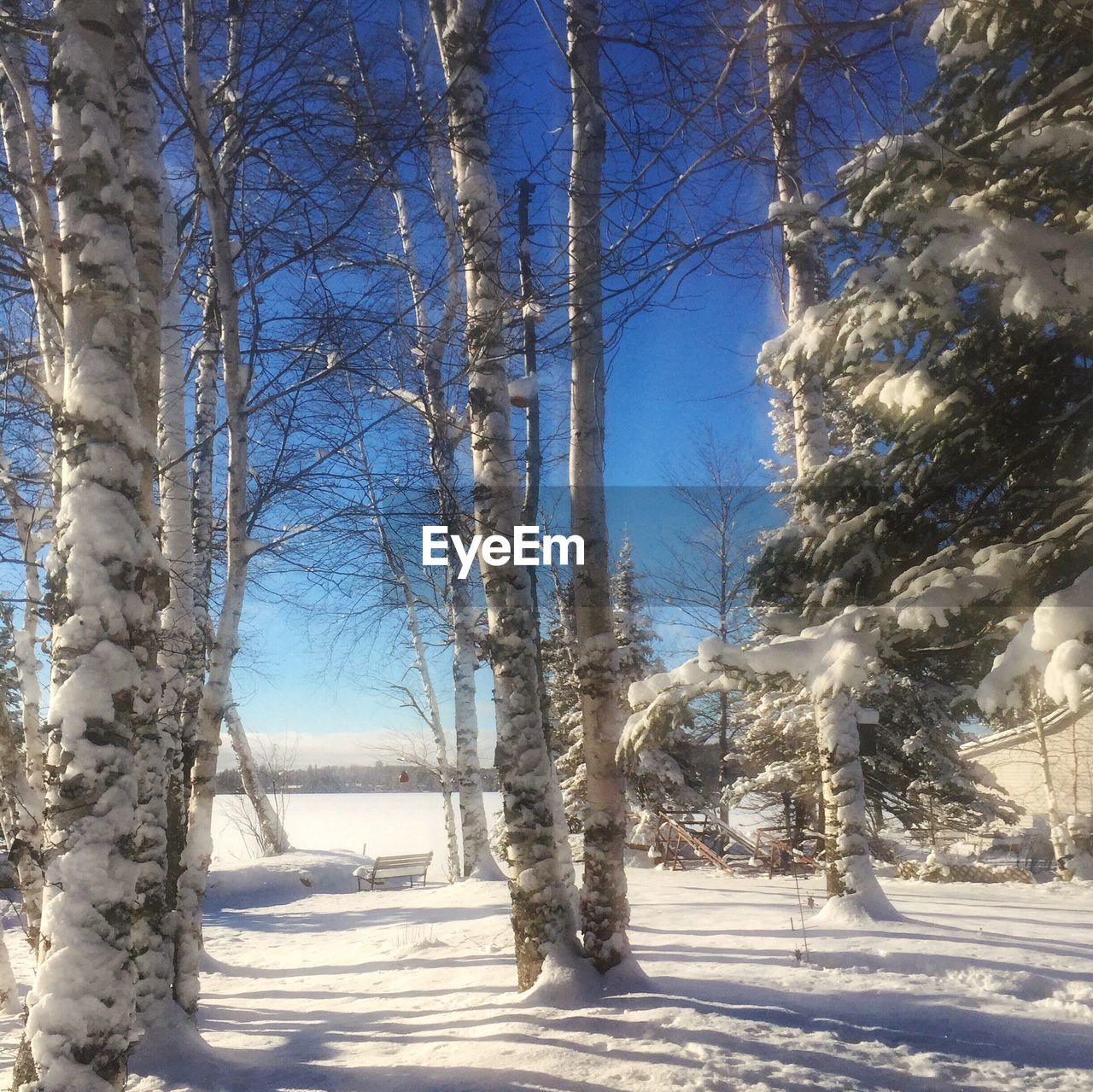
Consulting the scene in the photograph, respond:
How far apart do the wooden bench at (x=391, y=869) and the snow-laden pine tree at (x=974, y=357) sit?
1294cm

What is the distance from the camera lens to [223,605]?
6.15 m

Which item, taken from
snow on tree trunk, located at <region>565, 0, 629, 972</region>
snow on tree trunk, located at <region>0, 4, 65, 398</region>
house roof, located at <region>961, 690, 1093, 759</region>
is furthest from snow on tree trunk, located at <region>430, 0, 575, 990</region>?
house roof, located at <region>961, 690, 1093, 759</region>

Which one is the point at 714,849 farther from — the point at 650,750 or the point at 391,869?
the point at 391,869

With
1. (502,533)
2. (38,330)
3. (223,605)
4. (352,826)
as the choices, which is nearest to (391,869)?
(223,605)

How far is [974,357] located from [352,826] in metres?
35.6

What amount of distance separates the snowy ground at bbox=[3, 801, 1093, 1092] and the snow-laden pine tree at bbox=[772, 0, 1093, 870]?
6.86ft

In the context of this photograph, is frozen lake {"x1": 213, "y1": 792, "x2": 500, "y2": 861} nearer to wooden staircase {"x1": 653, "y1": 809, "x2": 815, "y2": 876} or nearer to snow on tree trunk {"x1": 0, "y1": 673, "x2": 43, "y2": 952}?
wooden staircase {"x1": 653, "y1": 809, "x2": 815, "y2": 876}

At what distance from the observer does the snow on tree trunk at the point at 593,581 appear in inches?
208

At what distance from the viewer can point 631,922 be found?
26.6 ft

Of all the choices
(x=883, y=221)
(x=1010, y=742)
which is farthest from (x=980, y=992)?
(x=1010, y=742)

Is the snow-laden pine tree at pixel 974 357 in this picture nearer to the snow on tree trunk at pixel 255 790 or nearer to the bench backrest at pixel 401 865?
the bench backrest at pixel 401 865

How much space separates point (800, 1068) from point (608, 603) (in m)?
3.07

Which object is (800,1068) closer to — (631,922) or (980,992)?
(980,992)

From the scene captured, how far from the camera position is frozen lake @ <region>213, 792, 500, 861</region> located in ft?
84.2
